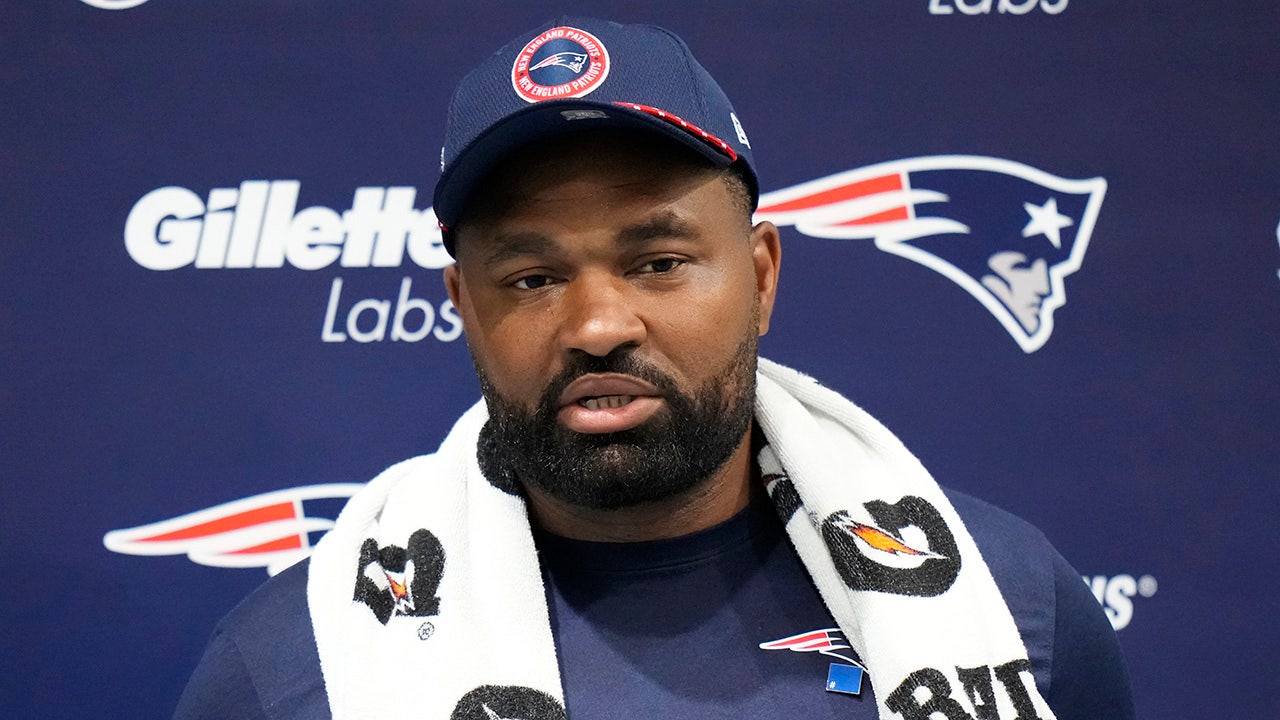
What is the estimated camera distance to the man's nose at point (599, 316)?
38.1 inches

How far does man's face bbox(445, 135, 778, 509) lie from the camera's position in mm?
988

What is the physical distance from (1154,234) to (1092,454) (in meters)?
0.31

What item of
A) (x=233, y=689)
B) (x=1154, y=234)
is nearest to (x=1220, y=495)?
(x=1154, y=234)

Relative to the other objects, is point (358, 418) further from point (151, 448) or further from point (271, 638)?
point (271, 638)

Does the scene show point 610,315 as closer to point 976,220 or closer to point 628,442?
point 628,442

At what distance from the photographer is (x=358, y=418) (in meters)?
1.54

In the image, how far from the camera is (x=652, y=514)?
42.0 inches

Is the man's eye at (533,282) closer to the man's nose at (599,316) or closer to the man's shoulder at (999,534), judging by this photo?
the man's nose at (599,316)

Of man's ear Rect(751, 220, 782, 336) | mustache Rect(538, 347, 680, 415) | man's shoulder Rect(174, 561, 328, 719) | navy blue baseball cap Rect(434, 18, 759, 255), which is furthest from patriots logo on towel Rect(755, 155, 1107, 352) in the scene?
man's shoulder Rect(174, 561, 328, 719)

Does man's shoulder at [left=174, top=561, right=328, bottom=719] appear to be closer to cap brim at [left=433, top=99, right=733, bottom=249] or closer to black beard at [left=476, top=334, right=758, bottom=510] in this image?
black beard at [left=476, top=334, right=758, bottom=510]

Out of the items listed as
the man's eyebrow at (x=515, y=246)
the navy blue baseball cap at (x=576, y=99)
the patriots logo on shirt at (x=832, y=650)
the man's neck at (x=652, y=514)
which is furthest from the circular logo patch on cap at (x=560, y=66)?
the patriots logo on shirt at (x=832, y=650)

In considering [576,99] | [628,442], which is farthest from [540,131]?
[628,442]

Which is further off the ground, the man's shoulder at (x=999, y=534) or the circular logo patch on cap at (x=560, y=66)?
the circular logo patch on cap at (x=560, y=66)

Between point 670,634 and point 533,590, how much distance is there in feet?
0.41
